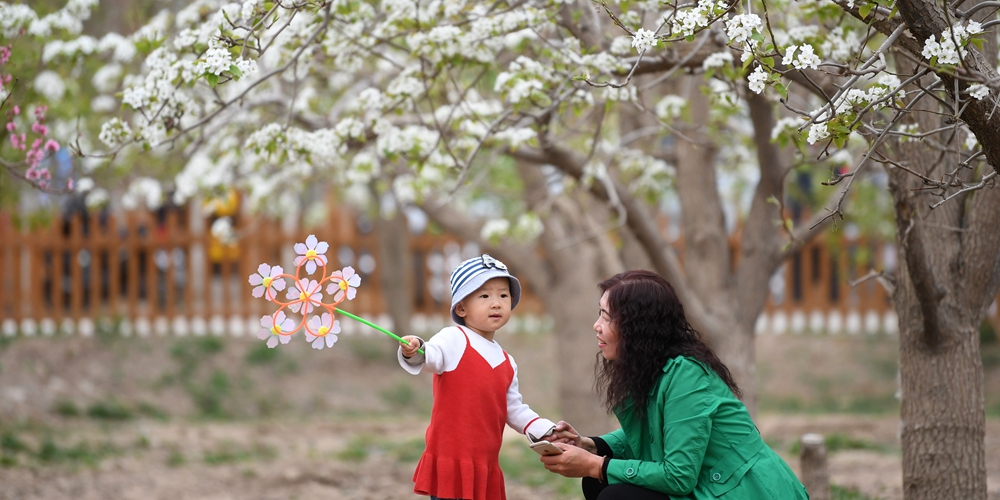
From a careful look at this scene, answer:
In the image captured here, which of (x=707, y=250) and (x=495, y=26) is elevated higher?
(x=495, y=26)

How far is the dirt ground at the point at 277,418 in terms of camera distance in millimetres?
6418

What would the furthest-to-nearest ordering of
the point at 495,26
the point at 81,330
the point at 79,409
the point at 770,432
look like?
1. the point at 81,330
2. the point at 79,409
3. the point at 770,432
4. the point at 495,26

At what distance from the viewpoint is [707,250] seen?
6.01 m

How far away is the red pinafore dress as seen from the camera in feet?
10.6

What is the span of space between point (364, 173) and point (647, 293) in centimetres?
349

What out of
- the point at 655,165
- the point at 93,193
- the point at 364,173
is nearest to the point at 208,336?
the point at 93,193

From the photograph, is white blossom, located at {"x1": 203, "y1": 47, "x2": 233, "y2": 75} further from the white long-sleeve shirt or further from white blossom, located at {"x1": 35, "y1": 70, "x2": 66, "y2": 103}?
white blossom, located at {"x1": 35, "y1": 70, "x2": 66, "y2": 103}

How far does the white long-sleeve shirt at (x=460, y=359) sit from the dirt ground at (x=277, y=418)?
8.72 ft

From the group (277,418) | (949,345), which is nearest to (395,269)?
(277,418)

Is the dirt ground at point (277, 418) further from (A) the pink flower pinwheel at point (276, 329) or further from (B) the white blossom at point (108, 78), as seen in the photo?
(A) the pink flower pinwheel at point (276, 329)

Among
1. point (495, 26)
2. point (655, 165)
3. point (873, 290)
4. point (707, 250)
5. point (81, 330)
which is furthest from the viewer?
point (873, 290)

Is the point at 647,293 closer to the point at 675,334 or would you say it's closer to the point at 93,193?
the point at 675,334

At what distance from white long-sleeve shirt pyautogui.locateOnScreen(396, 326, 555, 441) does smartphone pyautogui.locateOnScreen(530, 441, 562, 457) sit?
0.09 metres

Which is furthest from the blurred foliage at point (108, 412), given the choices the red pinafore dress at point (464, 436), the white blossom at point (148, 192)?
the red pinafore dress at point (464, 436)
